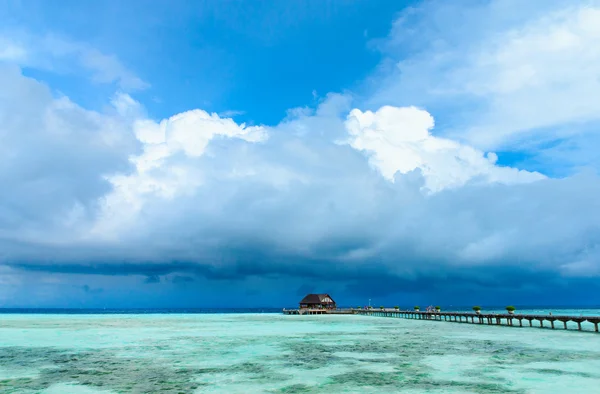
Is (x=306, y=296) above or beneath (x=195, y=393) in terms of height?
above

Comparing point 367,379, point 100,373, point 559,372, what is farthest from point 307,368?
point 559,372

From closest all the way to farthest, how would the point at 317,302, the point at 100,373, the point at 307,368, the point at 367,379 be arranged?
1. the point at 367,379
2. the point at 100,373
3. the point at 307,368
4. the point at 317,302

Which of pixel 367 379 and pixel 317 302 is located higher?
pixel 317 302

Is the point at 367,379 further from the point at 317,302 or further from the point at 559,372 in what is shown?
the point at 317,302

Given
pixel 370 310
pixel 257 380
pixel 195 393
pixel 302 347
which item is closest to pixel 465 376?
pixel 257 380

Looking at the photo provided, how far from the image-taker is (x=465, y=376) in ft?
72.4

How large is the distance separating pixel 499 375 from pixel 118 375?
18024 mm

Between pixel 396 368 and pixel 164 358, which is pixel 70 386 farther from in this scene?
pixel 396 368

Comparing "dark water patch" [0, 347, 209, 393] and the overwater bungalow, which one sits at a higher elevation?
the overwater bungalow

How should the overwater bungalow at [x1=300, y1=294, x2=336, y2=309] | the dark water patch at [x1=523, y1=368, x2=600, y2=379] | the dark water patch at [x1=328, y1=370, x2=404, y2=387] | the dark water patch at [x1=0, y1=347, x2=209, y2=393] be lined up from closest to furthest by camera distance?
the dark water patch at [x1=0, y1=347, x2=209, y2=393]
the dark water patch at [x1=328, y1=370, x2=404, y2=387]
the dark water patch at [x1=523, y1=368, x2=600, y2=379]
the overwater bungalow at [x1=300, y1=294, x2=336, y2=309]

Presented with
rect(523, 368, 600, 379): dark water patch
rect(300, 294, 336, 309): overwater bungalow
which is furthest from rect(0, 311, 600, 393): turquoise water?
rect(300, 294, 336, 309): overwater bungalow

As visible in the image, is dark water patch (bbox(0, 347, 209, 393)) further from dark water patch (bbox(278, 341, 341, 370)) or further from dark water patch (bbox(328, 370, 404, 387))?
dark water patch (bbox(328, 370, 404, 387))

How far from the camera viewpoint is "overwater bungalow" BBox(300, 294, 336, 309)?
118 m

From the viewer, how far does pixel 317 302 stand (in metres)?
118
